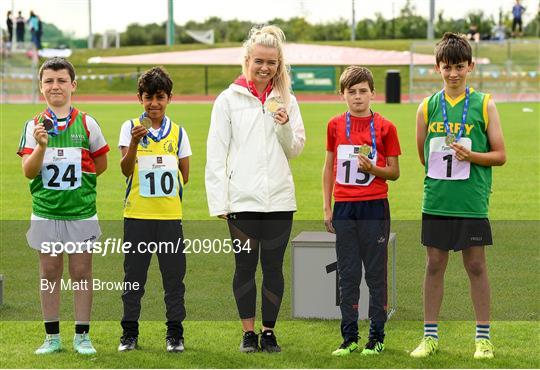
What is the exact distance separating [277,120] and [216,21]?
75559 mm

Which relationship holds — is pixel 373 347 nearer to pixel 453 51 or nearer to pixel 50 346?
pixel 453 51

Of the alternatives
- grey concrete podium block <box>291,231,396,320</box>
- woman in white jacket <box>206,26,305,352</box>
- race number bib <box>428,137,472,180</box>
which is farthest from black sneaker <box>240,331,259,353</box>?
race number bib <box>428,137,472,180</box>

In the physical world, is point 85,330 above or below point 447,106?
below

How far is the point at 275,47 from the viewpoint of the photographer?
6113 mm

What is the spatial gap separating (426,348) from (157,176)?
1.77 m

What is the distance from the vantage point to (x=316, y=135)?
22391 millimetres

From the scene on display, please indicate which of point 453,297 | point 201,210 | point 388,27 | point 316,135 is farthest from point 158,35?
point 453,297

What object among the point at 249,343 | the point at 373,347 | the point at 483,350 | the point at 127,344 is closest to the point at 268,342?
the point at 249,343

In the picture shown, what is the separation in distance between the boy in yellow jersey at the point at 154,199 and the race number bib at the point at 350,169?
91cm

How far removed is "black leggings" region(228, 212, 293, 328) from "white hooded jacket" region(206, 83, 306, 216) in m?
0.08

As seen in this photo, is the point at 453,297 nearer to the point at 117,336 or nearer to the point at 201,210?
the point at 117,336

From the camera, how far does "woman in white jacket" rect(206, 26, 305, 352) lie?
6074 mm

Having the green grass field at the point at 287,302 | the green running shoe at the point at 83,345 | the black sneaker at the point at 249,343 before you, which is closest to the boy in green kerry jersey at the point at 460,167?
the green grass field at the point at 287,302

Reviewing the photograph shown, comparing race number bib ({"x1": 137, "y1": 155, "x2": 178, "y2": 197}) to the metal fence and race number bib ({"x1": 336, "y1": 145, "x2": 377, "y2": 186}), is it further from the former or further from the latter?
the metal fence
